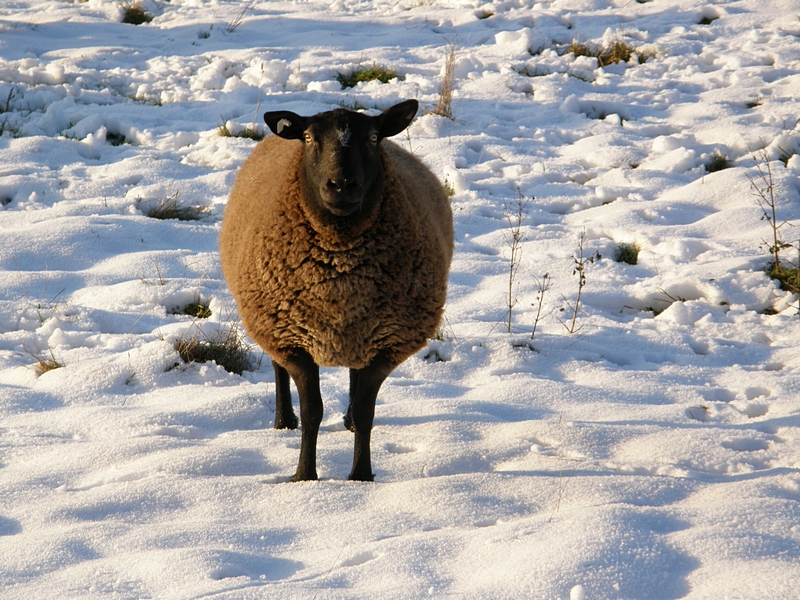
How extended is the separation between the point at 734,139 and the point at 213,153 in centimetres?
557

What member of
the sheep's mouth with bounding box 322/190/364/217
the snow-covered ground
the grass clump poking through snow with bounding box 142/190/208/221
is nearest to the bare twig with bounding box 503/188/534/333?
the snow-covered ground

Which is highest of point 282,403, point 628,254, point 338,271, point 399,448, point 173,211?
point 338,271

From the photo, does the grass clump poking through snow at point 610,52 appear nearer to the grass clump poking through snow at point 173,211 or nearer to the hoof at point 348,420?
the grass clump poking through snow at point 173,211

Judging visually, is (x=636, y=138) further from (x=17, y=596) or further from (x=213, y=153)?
(x=17, y=596)

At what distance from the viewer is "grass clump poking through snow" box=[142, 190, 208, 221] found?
6777mm

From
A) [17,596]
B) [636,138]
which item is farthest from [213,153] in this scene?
[17,596]

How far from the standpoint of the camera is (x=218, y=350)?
4.68m

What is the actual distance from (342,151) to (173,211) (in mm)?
3945

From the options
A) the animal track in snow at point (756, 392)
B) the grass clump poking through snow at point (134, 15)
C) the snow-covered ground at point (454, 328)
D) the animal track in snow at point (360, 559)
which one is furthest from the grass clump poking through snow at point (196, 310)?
the grass clump poking through snow at point (134, 15)

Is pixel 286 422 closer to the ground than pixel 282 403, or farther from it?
closer to the ground

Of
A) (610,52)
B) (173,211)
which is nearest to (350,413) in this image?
(173,211)

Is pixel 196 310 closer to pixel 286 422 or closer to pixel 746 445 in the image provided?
pixel 286 422

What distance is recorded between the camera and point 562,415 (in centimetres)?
415

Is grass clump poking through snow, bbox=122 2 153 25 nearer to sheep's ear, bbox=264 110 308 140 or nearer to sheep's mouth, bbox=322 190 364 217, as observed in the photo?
sheep's ear, bbox=264 110 308 140
